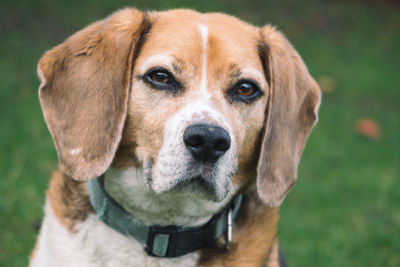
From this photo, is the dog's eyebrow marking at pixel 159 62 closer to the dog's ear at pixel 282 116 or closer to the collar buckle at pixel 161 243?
the dog's ear at pixel 282 116

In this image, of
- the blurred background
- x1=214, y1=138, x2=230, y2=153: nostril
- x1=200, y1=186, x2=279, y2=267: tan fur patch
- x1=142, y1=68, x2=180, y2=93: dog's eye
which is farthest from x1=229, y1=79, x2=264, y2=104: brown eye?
the blurred background

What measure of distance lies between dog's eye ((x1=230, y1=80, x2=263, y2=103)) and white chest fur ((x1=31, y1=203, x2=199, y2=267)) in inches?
37.1

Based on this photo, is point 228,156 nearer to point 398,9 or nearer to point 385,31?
point 385,31

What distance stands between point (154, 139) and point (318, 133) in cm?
629

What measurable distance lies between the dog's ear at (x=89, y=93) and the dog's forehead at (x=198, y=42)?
0.13 metres

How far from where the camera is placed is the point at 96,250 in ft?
10.2

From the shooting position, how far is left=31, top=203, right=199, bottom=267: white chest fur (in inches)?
121

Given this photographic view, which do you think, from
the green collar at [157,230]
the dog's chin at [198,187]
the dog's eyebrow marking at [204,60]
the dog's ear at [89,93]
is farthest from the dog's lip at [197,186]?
the dog's eyebrow marking at [204,60]

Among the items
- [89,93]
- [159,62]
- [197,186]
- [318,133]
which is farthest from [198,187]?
[318,133]

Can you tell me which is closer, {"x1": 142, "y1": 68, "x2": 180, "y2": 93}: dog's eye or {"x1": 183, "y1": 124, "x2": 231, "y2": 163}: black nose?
Answer: {"x1": 183, "y1": 124, "x2": 231, "y2": 163}: black nose

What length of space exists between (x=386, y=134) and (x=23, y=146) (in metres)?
6.19

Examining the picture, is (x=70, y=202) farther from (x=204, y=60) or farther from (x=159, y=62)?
(x=204, y=60)

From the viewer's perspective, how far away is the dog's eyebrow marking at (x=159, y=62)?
303 centimetres

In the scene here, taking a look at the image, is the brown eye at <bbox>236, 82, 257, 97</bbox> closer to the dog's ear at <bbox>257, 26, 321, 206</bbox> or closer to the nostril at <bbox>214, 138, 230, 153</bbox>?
the dog's ear at <bbox>257, 26, 321, 206</bbox>
